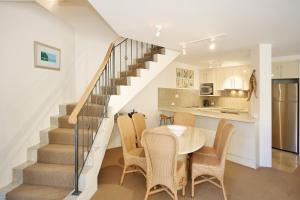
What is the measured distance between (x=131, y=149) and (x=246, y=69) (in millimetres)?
4515

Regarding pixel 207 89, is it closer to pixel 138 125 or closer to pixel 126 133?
pixel 138 125

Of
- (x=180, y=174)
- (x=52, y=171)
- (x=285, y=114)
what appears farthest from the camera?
(x=285, y=114)

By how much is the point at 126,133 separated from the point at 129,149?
26cm

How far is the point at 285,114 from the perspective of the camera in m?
4.42

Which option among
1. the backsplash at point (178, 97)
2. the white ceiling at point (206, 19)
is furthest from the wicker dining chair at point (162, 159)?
the backsplash at point (178, 97)

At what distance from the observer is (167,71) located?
5.57 metres

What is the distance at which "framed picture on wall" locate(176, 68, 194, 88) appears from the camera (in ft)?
19.5

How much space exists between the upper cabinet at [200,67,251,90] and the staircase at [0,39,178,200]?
3.26m

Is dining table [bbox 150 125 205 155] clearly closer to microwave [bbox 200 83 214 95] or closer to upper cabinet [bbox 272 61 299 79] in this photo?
upper cabinet [bbox 272 61 299 79]

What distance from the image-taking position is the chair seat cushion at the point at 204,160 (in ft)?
8.14

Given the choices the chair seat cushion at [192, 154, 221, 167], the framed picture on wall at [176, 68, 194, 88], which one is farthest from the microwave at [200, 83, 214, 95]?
the chair seat cushion at [192, 154, 221, 167]

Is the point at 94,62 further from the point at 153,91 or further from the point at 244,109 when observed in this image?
the point at 244,109

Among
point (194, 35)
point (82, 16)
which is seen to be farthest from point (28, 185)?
point (194, 35)

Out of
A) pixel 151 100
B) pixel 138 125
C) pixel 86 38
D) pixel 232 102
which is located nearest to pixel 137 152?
pixel 138 125
